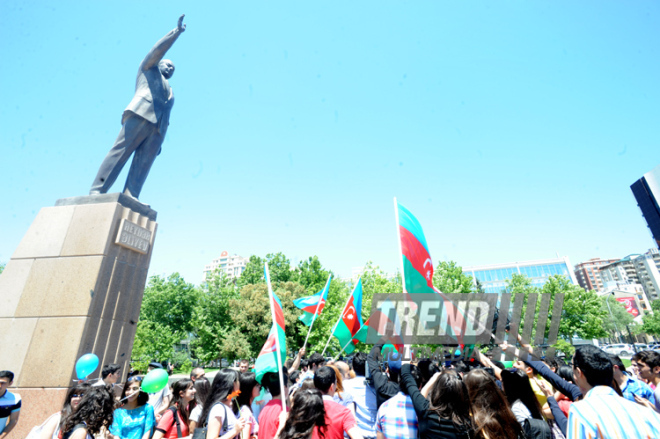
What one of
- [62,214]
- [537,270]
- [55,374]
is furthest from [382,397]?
[537,270]

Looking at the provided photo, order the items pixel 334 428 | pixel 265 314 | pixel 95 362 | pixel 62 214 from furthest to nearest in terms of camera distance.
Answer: pixel 265 314
pixel 62 214
pixel 95 362
pixel 334 428

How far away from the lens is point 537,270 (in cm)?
10225

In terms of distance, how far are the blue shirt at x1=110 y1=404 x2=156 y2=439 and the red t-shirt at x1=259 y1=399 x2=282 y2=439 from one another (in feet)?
4.87

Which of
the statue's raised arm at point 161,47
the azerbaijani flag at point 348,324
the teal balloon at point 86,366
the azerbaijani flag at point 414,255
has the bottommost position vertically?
the teal balloon at point 86,366

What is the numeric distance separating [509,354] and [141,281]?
8.67m

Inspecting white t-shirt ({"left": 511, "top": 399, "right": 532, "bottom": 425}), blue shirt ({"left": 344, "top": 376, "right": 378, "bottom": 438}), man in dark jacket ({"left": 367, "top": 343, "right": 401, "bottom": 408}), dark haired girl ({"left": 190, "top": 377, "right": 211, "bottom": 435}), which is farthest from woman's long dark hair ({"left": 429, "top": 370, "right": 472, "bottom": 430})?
dark haired girl ({"left": 190, "top": 377, "right": 211, "bottom": 435})

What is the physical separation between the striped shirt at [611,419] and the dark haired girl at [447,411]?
748 mm

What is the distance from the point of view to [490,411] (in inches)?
109

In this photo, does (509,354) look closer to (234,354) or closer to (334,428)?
(334,428)

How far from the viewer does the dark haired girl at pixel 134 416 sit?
3.90 m

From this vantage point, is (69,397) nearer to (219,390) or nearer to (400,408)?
(219,390)

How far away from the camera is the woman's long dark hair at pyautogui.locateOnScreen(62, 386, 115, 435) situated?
10.1ft

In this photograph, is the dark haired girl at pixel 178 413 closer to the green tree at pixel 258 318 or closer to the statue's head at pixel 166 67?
the statue's head at pixel 166 67

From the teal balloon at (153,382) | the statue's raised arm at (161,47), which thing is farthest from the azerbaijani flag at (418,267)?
the statue's raised arm at (161,47)
